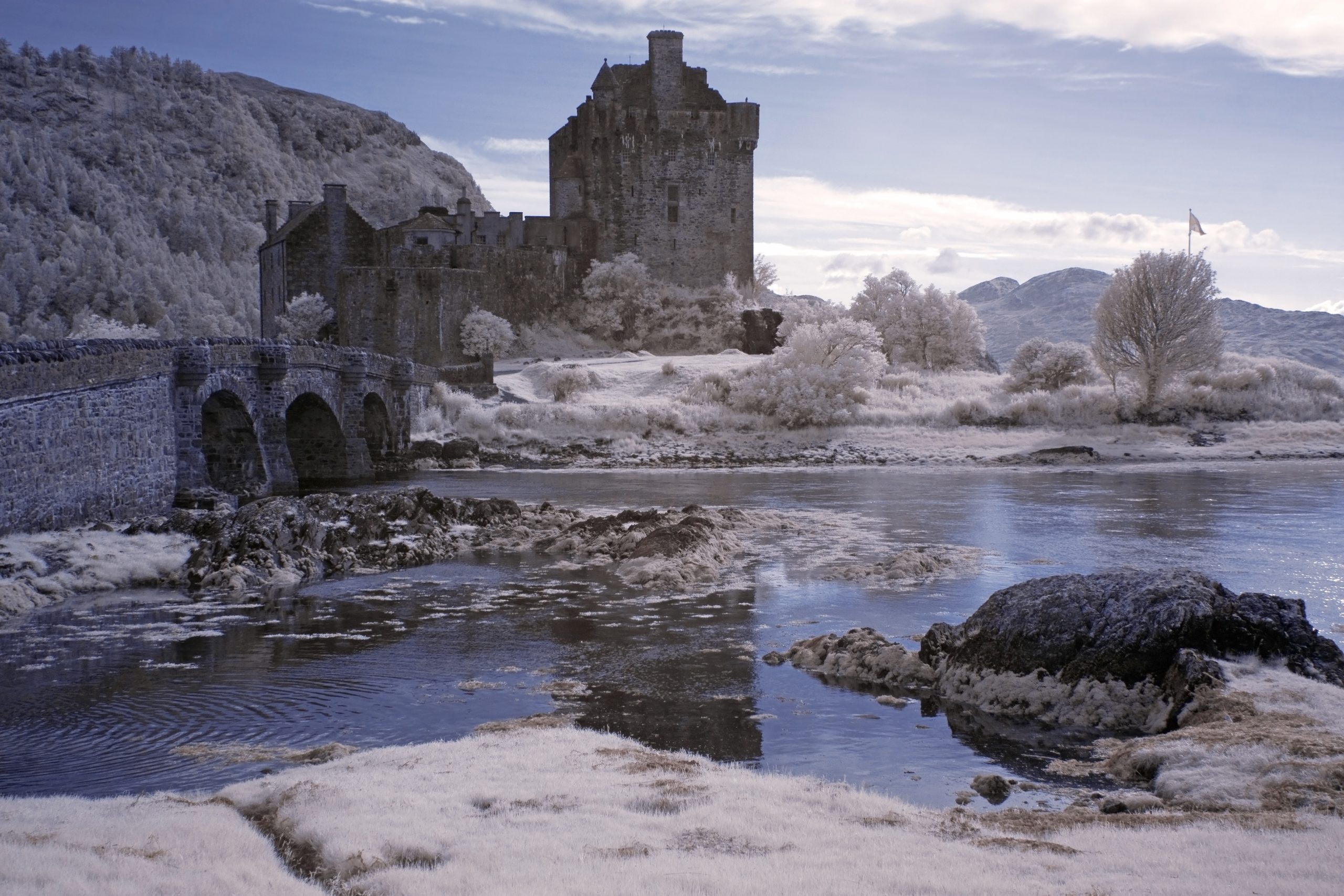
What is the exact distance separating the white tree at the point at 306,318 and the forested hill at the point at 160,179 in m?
37.3

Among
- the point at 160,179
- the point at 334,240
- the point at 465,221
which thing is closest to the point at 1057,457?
the point at 465,221

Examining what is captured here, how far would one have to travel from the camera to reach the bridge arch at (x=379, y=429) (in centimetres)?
4047

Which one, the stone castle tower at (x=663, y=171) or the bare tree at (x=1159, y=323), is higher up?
the stone castle tower at (x=663, y=171)

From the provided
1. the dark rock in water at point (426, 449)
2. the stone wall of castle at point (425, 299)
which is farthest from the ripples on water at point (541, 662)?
the stone wall of castle at point (425, 299)

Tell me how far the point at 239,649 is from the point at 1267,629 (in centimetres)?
1124

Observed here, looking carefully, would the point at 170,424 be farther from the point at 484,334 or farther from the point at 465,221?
the point at 465,221

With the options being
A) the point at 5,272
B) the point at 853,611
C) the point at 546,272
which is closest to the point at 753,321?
the point at 546,272

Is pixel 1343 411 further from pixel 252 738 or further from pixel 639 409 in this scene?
pixel 252 738

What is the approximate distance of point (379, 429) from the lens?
4084 centimetres

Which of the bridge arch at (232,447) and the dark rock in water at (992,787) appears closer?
the dark rock in water at (992,787)

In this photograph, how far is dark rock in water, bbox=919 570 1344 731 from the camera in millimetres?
10781

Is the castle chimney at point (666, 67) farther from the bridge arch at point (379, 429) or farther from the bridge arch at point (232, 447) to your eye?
the bridge arch at point (232, 447)

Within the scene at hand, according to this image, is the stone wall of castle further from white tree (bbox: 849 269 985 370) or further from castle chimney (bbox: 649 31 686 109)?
white tree (bbox: 849 269 985 370)

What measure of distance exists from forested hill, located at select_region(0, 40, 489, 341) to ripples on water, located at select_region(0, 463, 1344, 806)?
81785 mm
